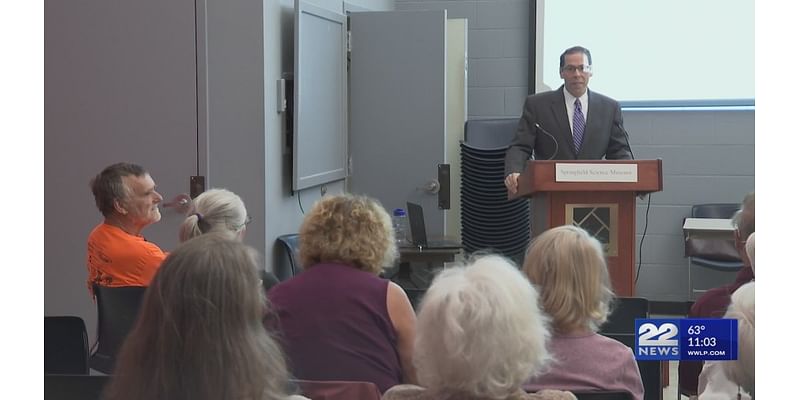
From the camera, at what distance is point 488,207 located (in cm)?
549

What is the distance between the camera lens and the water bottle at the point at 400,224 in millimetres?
4824

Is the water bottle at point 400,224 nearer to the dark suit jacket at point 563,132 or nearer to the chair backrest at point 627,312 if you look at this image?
the dark suit jacket at point 563,132

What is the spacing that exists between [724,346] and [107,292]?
162 cm

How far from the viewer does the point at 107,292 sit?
284cm

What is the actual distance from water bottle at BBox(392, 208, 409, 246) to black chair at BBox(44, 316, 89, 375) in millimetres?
2356

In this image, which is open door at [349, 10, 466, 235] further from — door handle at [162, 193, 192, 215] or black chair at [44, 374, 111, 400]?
black chair at [44, 374, 111, 400]

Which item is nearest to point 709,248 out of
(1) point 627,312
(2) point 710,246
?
(2) point 710,246

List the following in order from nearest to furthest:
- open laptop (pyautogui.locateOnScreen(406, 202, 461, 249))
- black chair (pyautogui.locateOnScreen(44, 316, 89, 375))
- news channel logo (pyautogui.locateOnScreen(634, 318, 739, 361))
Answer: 1. news channel logo (pyautogui.locateOnScreen(634, 318, 739, 361))
2. black chair (pyautogui.locateOnScreen(44, 316, 89, 375))
3. open laptop (pyautogui.locateOnScreen(406, 202, 461, 249))

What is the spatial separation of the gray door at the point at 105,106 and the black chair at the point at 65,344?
3.64 ft

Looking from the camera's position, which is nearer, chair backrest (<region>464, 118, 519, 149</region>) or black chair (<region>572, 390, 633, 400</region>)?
black chair (<region>572, 390, 633, 400</region>)

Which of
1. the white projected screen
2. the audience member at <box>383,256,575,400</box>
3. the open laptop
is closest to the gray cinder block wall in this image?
the white projected screen

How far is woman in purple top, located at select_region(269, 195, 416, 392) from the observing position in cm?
228

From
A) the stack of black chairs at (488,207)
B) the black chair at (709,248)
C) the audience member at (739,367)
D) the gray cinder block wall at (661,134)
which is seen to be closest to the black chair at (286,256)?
the stack of black chairs at (488,207)

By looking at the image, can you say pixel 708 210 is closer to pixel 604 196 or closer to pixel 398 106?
pixel 398 106
